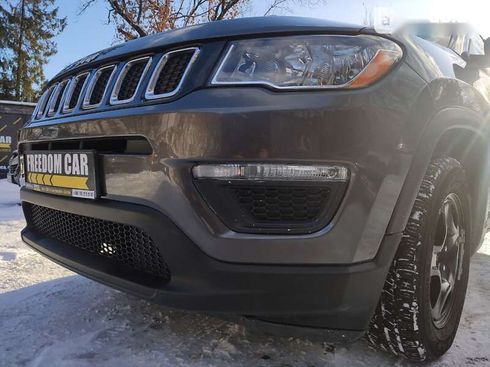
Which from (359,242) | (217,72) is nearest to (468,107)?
(359,242)

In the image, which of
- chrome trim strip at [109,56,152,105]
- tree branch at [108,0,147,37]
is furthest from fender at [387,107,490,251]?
tree branch at [108,0,147,37]

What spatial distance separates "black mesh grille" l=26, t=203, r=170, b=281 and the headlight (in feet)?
2.29

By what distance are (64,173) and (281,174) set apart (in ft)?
3.47

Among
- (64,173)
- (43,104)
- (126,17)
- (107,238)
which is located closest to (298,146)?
(107,238)

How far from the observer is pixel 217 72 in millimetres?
1689

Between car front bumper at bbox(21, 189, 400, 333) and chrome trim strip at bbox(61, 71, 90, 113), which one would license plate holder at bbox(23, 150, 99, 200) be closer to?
chrome trim strip at bbox(61, 71, 90, 113)

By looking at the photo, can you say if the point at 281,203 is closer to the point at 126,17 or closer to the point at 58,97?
the point at 58,97

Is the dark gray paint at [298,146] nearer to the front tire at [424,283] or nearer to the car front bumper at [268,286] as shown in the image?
the car front bumper at [268,286]

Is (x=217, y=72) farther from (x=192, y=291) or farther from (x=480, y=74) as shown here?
(x=480, y=74)

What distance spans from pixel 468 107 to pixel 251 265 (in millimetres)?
1207

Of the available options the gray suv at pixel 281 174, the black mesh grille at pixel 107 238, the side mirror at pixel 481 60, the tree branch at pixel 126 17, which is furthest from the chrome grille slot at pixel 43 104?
the tree branch at pixel 126 17

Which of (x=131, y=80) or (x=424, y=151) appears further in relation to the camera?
(x=131, y=80)

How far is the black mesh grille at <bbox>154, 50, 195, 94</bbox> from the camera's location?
69.9 inches

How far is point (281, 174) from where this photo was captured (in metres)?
1.57
